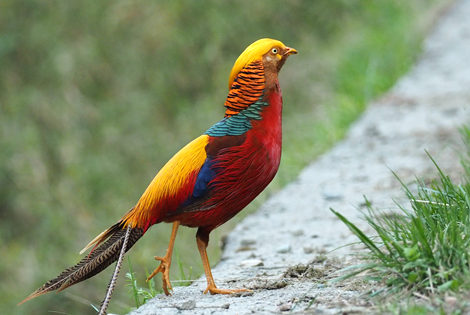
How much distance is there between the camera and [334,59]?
30.9ft

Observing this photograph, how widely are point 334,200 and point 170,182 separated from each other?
237 centimetres

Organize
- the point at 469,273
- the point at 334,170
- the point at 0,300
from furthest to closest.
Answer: the point at 0,300
the point at 334,170
the point at 469,273

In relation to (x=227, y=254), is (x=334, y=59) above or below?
above

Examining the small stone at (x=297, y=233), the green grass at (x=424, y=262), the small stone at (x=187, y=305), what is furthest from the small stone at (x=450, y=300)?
the small stone at (x=297, y=233)

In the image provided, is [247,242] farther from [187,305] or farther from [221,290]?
[187,305]

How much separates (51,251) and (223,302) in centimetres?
571

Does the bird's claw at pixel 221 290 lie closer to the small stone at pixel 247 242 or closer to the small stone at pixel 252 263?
the small stone at pixel 252 263

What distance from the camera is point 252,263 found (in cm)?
408

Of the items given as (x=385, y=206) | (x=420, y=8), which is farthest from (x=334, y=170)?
(x=420, y=8)

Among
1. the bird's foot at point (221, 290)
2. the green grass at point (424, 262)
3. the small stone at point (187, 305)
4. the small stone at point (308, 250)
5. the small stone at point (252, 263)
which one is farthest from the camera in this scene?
the small stone at point (308, 250)

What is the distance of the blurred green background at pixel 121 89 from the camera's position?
333 inches

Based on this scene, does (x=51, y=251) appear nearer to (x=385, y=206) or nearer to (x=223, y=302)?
(x=385, y=206)

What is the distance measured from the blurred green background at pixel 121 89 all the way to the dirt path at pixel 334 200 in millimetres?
586

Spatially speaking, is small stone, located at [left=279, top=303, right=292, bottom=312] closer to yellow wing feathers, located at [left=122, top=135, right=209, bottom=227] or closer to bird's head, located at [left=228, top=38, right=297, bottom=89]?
yellow wing feathers, located at [left=122, top=135, right=209, bottom=227]
